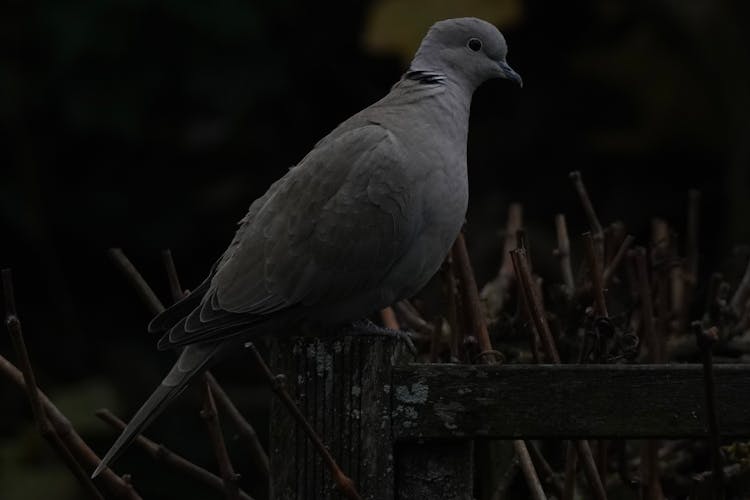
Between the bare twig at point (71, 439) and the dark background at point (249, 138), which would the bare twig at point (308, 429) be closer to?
the bare twig at point (71, 439)

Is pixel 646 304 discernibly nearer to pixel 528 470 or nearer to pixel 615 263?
pixel 615 263

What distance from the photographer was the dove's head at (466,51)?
9.76ft

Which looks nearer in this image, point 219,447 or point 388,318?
point 219,447

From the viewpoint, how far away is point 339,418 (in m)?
1.96

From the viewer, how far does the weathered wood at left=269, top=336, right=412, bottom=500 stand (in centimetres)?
195

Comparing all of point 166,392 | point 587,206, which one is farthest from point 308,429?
point 587,206

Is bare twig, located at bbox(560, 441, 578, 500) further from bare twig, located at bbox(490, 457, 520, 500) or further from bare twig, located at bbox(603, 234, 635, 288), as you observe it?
bare twig, located at bbox(603, 234, 635, 288)

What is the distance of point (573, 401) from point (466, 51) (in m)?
1.26

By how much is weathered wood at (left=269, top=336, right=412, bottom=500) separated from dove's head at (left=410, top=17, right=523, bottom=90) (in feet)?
3.69

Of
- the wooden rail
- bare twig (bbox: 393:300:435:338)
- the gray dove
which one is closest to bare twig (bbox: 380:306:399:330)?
bare twig (bbox: 393:300:435:338)

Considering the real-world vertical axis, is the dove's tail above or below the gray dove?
below

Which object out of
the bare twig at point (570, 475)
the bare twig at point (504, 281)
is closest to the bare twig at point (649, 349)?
the bare twig at point (570, 475)

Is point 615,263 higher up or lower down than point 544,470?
higher up

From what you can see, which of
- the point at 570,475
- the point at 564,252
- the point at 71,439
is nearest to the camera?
the point at 71,439
